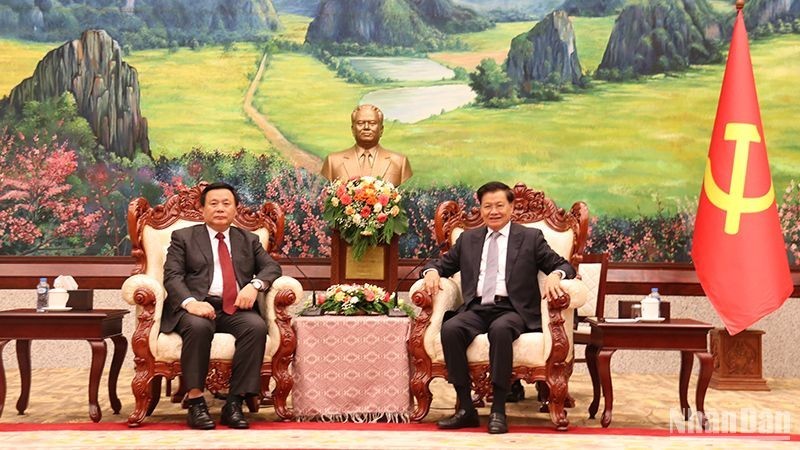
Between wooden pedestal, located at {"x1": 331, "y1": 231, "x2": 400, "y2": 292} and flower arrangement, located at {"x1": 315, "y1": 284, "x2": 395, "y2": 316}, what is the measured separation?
0.46 metres

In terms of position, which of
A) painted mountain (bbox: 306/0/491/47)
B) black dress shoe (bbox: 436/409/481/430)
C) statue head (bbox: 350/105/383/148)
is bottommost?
black dress shoe (bbox: 436/409/481/430)

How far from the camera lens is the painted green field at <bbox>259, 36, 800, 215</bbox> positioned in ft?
26.9

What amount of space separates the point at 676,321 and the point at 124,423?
9.85ft

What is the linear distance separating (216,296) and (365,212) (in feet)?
3.29

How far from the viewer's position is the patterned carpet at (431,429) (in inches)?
188

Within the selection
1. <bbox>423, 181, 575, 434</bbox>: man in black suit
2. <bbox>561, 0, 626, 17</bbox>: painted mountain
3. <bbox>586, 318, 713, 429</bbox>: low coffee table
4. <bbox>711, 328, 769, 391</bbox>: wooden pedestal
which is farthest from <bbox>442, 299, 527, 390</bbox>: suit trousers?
<bbox>561, 0, 626, 17</bbox>: painted mountain

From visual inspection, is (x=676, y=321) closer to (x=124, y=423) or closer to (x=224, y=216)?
(x=224, y=216)

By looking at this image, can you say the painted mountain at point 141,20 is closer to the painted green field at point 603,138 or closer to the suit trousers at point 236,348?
the painted green field at point 603,138

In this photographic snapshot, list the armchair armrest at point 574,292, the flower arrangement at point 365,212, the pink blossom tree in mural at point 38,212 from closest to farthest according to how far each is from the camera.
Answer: the armchair armrest at point 574,292
the flower arrangement at point 365,212
the pink blossom tree in mural at point 38,212

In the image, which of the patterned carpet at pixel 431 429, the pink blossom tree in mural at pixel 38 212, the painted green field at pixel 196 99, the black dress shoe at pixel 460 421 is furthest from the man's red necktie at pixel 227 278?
the pink blossom tree in mural at pixel 38 212

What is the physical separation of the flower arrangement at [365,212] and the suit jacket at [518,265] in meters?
0.47

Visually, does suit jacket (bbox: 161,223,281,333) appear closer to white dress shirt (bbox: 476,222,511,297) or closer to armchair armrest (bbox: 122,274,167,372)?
armchair armrest (bbox: 122,274,167,372)

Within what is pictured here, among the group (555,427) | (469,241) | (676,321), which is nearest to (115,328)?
(469,241)

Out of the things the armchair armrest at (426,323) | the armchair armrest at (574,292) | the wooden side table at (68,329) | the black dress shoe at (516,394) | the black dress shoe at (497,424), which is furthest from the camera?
the black dress shoe at (516,394)
